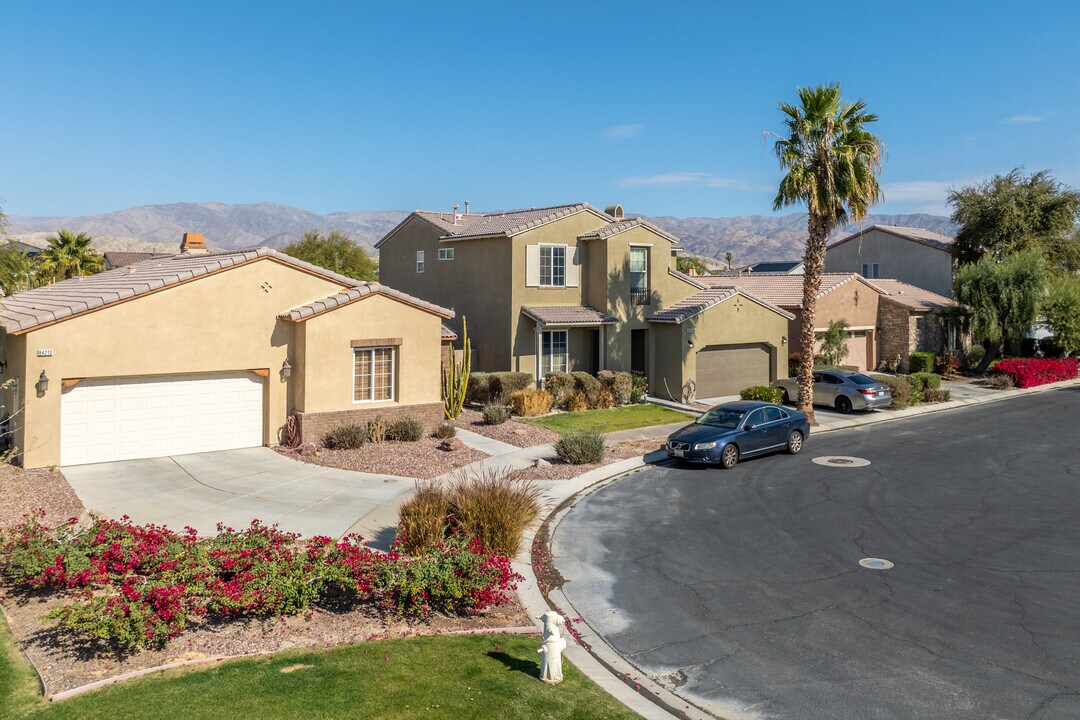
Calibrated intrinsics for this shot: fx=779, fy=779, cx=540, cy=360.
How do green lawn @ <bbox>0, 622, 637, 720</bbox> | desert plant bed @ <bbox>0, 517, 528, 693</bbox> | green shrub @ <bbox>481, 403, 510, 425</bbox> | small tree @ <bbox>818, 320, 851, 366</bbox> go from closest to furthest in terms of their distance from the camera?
green lawn @ <bbox>0, 622, 637, 720</bbox> < desert plant bed @ <bbox>0, 517, 528, 693</bbox> < green shrub @ <bbox>481, 403, 510, 425</bbox> < small tree @ <bbox>818, 320, 851, 366</bbox>

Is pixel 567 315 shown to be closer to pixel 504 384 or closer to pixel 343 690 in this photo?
pixel 504 384

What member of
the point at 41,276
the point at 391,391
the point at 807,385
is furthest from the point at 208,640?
the point at 41,276

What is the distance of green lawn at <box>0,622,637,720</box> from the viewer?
7266 mm

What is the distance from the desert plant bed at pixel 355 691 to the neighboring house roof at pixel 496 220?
20.3 m

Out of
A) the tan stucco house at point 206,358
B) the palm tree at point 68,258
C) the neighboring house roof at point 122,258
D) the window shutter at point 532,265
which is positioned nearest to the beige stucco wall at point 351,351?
the tan stucco house at point 206,358

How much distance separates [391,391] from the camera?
21.6 metres

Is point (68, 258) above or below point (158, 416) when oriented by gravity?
above

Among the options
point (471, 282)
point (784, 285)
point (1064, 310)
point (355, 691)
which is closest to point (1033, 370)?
point (1064, 310)

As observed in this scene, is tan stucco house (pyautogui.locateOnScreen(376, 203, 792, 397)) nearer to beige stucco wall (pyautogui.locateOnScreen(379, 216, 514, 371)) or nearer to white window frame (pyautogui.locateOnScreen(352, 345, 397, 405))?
beige stucco wall (pyautogui.locateOnScreen(379, 216, 514, 371))

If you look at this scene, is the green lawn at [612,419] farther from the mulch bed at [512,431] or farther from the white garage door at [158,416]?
the white garage door at [158,416]

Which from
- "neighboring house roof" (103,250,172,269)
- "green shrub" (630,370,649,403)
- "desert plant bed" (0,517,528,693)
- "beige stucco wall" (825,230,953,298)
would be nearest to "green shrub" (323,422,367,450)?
"desert plant bed" (0,517,528,693)

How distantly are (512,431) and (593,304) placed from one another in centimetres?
848

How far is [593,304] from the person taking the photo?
2964 cm

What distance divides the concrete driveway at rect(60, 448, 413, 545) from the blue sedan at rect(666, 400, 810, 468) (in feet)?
23.0
